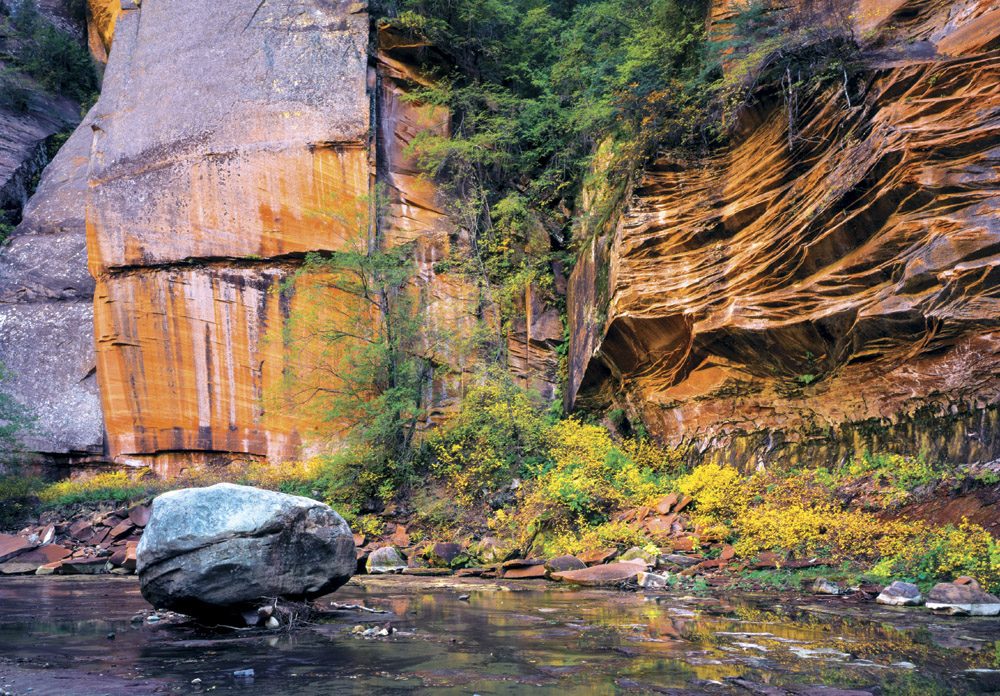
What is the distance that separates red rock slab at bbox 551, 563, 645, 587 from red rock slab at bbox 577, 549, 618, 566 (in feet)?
1.38

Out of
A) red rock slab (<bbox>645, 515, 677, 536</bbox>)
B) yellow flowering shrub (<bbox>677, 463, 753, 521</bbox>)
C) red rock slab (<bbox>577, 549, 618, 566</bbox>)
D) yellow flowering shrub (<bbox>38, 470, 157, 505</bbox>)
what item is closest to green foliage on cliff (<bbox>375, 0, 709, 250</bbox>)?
yellow flowering shrub (<bbox>677, 463, 753, 521</bbox>)

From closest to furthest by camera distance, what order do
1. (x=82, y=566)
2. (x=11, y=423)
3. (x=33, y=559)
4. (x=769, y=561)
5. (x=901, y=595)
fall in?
(x=901, y=595)
(x=769, y=561)
(x=82, y=566)
(x=33, y=559)
(x=11, y=423)

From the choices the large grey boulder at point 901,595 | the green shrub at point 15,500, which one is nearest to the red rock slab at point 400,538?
the large grey boulder at point 901,595

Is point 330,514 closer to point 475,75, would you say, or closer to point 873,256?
point 873,256

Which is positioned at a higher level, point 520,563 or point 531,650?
point 531,650

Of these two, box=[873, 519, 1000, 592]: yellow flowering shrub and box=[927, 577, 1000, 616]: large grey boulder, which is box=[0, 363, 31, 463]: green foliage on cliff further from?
box=[927, 577, 1000, 616]: large grey boulder

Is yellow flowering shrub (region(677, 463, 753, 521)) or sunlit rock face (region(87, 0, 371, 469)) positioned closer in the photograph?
yellow flowering shrub (region(677, 463, 753, 521))

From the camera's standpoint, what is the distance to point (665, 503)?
1223 cm

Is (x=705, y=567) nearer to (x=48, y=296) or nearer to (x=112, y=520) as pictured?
(x=112, y=520)

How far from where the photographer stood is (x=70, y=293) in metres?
21.4

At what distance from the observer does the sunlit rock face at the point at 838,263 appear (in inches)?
369

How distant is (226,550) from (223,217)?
14224 millimetres

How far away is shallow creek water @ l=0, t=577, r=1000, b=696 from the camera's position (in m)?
4.53

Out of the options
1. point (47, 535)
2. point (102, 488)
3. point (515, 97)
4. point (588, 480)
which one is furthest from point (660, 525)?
point (102, 488)
